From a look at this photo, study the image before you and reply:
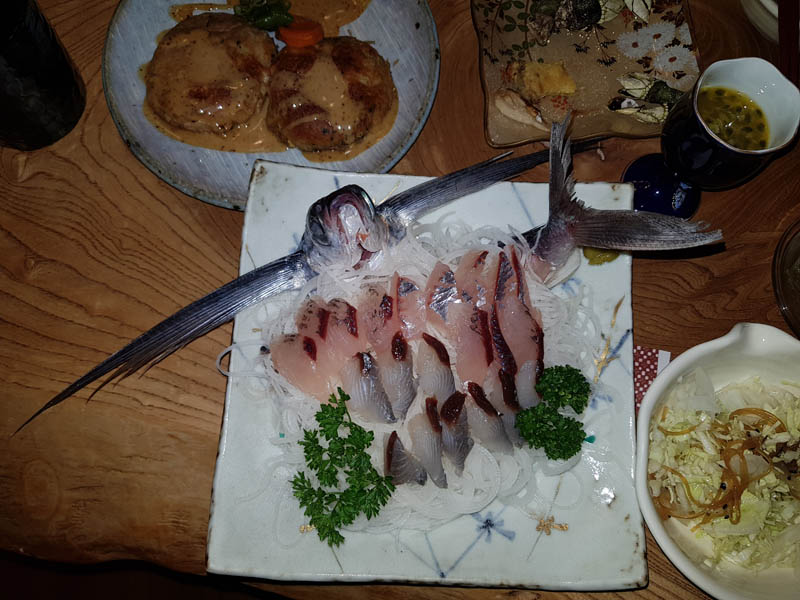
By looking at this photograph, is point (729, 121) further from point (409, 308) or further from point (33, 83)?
point (33, 83)

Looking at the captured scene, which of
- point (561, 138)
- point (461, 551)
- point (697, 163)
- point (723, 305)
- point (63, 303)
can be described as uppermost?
point (561, 138)

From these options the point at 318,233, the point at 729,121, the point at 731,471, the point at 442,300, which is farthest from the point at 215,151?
the point at 731,471

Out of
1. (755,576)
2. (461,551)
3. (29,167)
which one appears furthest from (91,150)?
(755,576)

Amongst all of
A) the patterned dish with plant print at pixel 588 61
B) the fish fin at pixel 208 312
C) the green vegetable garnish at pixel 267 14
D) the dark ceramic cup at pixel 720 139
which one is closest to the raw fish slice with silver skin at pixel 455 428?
the fish fin at pixel 208 312

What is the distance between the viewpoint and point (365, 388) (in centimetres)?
242

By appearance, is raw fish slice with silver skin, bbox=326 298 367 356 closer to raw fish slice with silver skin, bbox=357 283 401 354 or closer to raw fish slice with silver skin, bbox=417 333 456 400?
raw fish slice with silver skin, bbox=357 283 401 354

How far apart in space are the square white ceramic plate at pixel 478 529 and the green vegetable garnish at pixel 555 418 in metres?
0.21

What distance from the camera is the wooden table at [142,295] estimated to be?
264 cm

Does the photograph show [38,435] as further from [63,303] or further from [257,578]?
[257,578]

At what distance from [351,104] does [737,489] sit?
8.37 feet

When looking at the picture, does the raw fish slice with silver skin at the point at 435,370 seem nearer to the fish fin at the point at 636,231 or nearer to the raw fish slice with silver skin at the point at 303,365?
the raw fish slice with silver skin at the point at 303,365

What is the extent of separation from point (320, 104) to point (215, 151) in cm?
63

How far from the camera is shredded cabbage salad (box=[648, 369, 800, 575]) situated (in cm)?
236

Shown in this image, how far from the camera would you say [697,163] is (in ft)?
8.64
